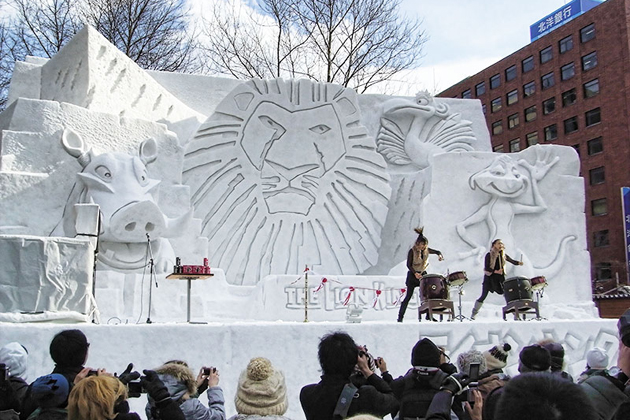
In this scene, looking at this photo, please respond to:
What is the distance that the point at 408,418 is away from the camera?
3.04m

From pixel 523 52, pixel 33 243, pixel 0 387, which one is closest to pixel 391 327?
pixel 33 243

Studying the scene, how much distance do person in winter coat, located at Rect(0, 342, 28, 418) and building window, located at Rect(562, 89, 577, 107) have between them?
29.8 meters

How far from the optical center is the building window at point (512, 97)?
32781 millimetres

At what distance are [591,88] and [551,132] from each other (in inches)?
105

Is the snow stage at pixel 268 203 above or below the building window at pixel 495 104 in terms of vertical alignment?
below

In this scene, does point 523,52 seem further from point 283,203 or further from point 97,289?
point 97,289

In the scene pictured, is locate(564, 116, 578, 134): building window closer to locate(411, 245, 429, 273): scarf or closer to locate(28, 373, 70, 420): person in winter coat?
locate(411, 245, 429, 273): scarf

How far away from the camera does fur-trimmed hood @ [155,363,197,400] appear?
10.1 ft

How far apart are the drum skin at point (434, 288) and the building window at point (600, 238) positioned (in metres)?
22.3

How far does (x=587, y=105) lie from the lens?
29297mm

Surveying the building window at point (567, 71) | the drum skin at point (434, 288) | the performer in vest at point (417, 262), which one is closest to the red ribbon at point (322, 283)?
the performer in vest at point (417, 262)

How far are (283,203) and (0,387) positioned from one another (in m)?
9.21

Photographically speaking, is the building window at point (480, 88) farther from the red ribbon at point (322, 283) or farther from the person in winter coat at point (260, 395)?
the person in winter coat at point (260, 395)

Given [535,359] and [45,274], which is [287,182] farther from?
[535,359]
